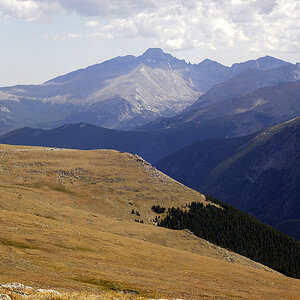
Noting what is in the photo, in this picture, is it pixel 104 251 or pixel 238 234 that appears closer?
pixel 104 251

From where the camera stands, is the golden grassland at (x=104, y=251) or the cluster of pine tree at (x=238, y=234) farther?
the cluster of pine tree at (x=238, y=234)

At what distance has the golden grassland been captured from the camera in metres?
49.0

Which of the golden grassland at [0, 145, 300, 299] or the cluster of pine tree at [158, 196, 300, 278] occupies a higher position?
the golden grassland at [0, 145, 300, 299]

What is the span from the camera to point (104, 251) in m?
66.1

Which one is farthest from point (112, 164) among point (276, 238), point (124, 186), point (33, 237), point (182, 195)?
point (33, 237)

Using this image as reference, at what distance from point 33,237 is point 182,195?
93.9 m

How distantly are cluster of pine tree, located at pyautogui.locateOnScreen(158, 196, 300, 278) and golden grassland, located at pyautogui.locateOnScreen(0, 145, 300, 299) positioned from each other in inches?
325

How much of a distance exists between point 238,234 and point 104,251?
81.9 m

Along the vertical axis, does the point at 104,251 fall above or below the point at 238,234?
above

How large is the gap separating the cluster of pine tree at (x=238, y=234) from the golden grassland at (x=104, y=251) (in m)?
8.25

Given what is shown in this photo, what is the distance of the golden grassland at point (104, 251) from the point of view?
49031 millimetres

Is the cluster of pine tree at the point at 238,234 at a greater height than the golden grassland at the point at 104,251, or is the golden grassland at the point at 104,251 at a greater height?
the golden grassland at the point at 104,251

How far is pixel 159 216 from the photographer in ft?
430

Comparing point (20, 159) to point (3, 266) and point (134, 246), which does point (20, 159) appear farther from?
point (3, 266)
